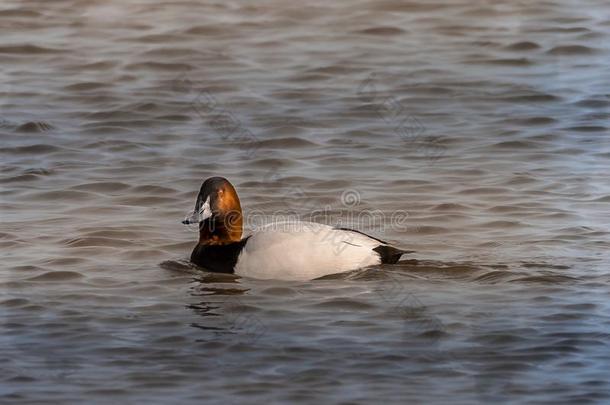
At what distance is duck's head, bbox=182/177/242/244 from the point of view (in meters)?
9.27

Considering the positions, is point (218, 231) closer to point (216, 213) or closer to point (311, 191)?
point (216, 213)

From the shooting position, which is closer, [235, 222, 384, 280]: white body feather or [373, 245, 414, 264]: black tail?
[235, 222, 384, 280]: white body feather

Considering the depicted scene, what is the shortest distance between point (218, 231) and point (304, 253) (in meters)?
0.83

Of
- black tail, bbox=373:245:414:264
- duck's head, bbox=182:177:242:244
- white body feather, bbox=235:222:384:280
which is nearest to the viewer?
white body feather, bbox=235:222:384:280

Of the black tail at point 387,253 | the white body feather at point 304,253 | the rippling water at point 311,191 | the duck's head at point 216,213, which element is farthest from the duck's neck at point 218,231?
the black tail at point 387,253

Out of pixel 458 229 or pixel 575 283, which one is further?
pixel 458 229

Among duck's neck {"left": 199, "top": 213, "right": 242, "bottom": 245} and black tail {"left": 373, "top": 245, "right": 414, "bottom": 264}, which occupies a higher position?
duck's neck {"left": 199, "top": 213, "right": 242, "bottom": 245}

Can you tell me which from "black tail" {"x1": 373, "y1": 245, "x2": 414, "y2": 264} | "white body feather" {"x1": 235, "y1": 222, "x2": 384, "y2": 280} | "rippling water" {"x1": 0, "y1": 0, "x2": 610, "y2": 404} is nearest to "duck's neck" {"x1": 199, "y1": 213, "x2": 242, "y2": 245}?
"rippling water" {"x1": 0, "y1": 0, "x2": 610, "y2": 404}

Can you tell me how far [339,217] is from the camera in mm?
10125

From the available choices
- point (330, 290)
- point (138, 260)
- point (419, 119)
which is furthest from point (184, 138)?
point (330, 290)

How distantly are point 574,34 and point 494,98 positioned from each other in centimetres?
271

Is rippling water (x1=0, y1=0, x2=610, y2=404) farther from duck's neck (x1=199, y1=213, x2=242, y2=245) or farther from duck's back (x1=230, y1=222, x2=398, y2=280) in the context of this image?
duck's neck (x1=199, y1=213, x2=242, y2=245)

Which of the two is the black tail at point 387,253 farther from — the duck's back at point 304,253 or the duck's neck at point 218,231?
the duck's neck at point 218,231

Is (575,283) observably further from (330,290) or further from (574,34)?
(574,34)
